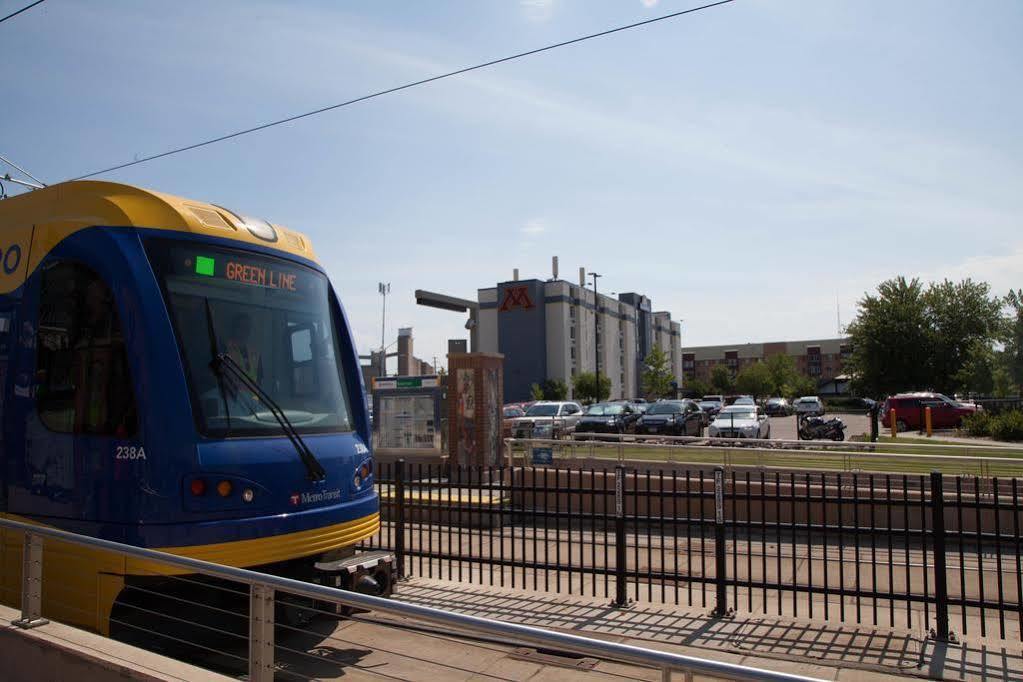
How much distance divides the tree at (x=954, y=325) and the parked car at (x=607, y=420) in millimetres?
25728

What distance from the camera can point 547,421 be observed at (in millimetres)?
30094

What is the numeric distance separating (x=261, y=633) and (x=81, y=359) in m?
2.69

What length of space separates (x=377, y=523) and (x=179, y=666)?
8.58ft

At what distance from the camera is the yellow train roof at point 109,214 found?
18.6 ft

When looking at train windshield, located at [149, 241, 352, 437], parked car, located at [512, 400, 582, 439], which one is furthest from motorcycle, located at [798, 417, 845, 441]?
train windshield, located at [149, 241, 352, 437]

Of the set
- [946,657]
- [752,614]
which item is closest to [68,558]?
[752,614]

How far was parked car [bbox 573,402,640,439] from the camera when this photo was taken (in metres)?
31.1

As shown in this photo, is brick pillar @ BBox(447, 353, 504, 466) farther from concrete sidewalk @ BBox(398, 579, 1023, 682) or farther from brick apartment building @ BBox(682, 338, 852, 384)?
brick apartment building @ BBox(682, 338, 852, 384)

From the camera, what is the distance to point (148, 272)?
5.45 metres

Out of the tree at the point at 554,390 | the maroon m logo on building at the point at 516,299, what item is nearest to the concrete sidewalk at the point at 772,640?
the tree at the point at 554,390

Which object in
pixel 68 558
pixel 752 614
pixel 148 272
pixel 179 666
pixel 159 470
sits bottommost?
pixel 752 614

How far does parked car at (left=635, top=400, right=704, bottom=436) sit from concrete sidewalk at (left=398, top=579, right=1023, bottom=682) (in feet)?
74.3

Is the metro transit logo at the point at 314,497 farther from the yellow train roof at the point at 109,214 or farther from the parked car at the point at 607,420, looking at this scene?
the parked car at the point at 607,420

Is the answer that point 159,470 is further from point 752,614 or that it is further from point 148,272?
point 752,614
